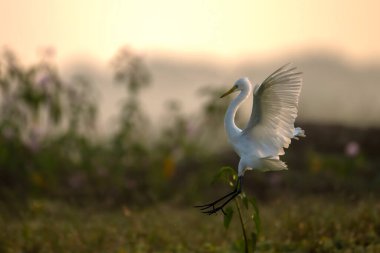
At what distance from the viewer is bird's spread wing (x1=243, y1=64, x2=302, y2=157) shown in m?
3.82

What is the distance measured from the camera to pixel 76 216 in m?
7.48

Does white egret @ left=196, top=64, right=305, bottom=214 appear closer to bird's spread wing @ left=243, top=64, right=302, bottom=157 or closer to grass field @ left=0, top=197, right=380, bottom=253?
bird's spread wing @ left=243, top=64, right=302, bottom=157

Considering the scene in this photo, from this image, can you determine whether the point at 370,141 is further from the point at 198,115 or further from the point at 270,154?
the point at 270,154

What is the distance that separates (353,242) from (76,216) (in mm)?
3170

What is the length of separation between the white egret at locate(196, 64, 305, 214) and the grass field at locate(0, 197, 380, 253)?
1357 mm

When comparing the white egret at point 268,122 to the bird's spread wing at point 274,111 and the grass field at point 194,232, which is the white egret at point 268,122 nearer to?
the bird's spread wing at point 274,111

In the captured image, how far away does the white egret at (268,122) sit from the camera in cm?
383

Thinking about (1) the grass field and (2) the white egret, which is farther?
(1) the grass field

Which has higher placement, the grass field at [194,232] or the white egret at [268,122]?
the white egret at [268,122]

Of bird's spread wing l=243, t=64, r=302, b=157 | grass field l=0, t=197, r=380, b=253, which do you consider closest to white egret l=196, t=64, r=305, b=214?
bird's spread wing l=243, t=64, r=302, b=157

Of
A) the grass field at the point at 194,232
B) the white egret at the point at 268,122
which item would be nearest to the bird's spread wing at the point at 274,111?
the white egret at the point at 268,122

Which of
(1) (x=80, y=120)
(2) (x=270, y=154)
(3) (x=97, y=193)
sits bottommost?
(3) (x=97, y=193)

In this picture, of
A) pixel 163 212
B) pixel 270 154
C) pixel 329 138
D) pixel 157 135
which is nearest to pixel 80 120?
pixel 157 135

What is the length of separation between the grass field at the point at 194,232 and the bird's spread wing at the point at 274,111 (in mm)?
1395
